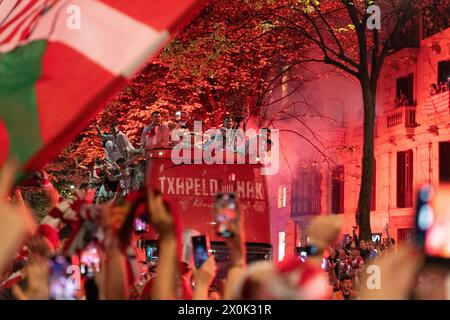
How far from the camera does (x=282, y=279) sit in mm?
3088

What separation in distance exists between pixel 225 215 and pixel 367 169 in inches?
557

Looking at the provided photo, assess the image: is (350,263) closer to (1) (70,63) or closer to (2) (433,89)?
(1) (70,63)

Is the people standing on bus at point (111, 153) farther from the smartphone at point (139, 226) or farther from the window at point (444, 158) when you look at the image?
the window at point (444, 158)

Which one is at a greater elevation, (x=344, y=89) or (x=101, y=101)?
(x=344, y=89)


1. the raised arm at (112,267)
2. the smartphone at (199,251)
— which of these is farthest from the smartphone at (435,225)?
the smartphone at (199,251)

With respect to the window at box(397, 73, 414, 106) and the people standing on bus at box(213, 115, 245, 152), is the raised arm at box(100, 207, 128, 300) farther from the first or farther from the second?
the window at box(397, 73, 414, 106)

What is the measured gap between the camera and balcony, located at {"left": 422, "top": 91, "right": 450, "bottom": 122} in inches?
1293

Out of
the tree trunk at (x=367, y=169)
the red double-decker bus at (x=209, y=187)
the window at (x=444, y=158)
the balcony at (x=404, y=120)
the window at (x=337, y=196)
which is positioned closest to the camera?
the red double-decker bus at (x=209, y=187)

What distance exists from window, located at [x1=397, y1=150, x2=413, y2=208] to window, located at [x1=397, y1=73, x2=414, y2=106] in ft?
6.47

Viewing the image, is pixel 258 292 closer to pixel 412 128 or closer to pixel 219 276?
pixel 219 276

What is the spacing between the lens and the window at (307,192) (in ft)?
149

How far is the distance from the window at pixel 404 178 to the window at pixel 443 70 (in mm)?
3468
